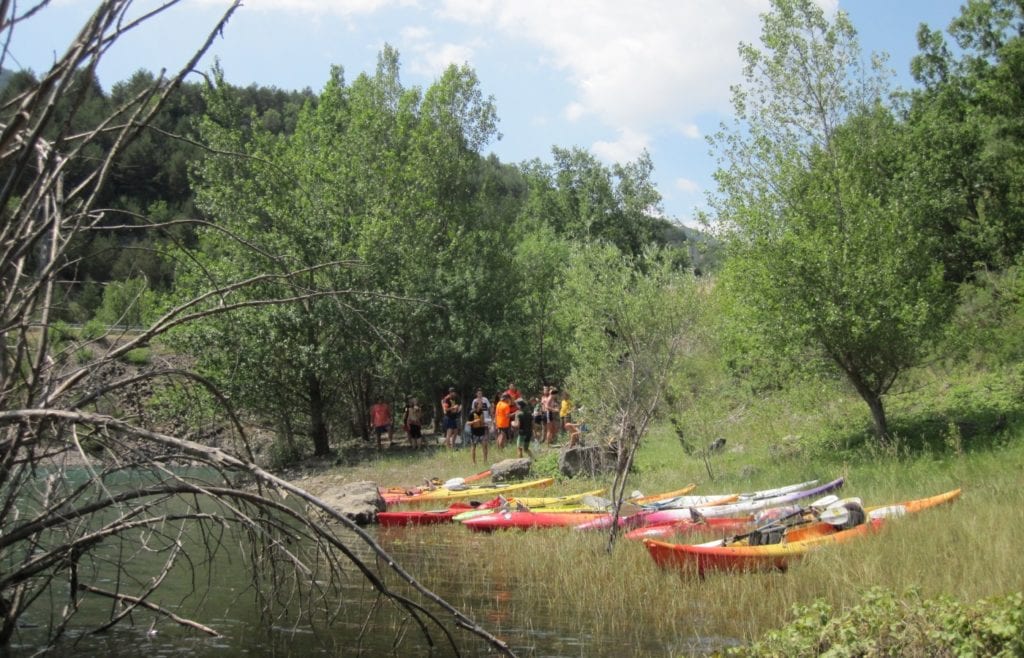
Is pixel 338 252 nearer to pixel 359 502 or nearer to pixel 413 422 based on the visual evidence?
pixel 413 422

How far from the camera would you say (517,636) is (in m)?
7.79

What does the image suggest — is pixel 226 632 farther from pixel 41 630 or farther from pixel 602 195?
pixel 602 195

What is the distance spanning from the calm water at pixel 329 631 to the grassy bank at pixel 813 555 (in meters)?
0.11

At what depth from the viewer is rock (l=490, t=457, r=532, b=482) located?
19487mm

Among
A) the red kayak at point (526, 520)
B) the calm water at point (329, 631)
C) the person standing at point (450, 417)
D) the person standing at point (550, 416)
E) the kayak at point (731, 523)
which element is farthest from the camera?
the person standing at point (450, 417)

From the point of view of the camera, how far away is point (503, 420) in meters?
23.6

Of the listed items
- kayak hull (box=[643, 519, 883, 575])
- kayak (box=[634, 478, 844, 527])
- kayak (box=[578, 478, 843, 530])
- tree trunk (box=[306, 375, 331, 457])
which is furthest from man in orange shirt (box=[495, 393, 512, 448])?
kayak hull (box=[643, 519, 883, 575])

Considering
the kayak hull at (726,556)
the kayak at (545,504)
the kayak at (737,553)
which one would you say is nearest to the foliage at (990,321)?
the kayak at (545,504)

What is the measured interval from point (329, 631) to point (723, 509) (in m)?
6.66

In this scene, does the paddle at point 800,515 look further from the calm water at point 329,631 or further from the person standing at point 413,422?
the person standing at point 413,422

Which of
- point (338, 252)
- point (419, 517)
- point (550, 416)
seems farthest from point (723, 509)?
point (338, 252)

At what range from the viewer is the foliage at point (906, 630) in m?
5.26

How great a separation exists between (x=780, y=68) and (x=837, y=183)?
213 inches

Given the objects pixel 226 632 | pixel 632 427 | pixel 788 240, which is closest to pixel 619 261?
pixel 788 240
